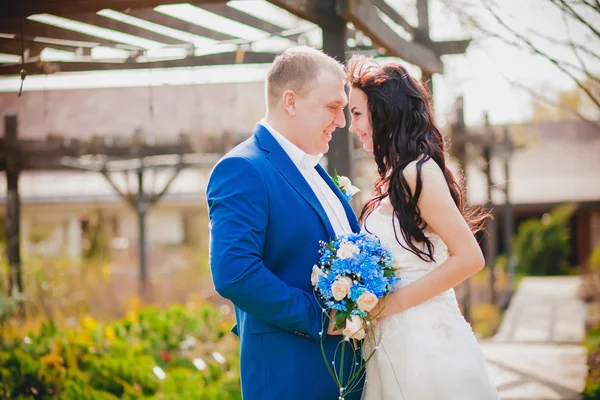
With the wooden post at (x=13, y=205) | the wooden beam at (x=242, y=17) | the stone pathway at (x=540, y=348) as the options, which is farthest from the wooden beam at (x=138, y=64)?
the wooden post at (x=13, y=205)

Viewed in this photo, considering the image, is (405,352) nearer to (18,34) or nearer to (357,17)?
(357,17)

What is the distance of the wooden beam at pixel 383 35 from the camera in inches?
143

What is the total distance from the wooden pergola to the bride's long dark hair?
40 cm

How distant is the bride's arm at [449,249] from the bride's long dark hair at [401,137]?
0.26 ft

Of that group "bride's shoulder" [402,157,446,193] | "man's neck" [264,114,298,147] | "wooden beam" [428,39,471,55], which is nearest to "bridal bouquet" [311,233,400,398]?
"bride's shoulder" [402,157,446,193]

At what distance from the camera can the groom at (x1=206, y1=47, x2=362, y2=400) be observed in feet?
7.67

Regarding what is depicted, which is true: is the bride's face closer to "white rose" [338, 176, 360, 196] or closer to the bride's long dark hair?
the bride's long dark hair

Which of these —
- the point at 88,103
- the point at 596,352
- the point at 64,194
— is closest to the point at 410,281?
the point at 596,352

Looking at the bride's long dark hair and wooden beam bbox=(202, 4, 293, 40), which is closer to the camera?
the bride's long dark hair

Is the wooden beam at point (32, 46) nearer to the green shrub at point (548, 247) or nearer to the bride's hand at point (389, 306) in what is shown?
the bride's hand at point (389, 306)

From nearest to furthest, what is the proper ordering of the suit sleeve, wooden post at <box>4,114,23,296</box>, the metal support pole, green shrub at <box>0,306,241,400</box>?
the suit sleeve, green shrub at <box>0,306,241,400</box>, wooden post at <box>4,114,23,296</box>, the metal support pole

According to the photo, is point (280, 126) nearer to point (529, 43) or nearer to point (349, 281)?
point (349, 281)

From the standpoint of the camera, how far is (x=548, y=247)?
20.3 m

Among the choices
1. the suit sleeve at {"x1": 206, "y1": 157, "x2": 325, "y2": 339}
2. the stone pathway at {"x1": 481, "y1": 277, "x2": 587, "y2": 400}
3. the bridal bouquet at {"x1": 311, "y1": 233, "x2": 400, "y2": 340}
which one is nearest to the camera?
the suit sleeve at {"x1": 206, "y1": 157, "x2": 325, "y2": 339}
